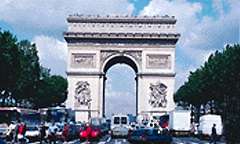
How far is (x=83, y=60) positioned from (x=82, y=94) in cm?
560

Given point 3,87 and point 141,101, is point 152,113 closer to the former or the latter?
point 141,101

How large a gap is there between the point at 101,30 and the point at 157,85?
12980 mm

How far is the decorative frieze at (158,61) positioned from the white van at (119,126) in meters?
33.2

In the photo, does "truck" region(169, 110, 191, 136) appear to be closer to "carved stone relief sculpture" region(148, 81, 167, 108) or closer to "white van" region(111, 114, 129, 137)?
"white van" region(111, 114, 129, 137)

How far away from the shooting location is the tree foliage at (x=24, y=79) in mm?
84363

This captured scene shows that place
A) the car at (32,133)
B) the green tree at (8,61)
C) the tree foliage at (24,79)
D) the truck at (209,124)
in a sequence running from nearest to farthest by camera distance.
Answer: the car at (32,133) → the truck at (209,124) → the green tree at (8,61) → the tree foliage at (24,79)

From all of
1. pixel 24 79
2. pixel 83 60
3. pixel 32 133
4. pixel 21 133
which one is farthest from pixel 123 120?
pixel 21 133

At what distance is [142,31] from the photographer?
403 feet

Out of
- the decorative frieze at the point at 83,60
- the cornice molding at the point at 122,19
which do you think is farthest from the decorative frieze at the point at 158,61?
the decorative frieze at the point at 83,60

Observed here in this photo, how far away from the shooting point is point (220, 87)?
10219 cm

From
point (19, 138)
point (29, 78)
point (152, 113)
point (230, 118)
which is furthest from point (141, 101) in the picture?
point (230, 118)

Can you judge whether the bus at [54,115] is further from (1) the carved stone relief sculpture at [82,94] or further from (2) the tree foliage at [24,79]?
(1) the carved stone relief sculpture at [82,94]

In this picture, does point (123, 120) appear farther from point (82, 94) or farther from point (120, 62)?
point (120, 62)

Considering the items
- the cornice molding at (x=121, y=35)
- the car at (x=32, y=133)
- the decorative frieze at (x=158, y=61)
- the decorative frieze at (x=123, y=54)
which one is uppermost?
the cornice molding at (x=121, y=35)
